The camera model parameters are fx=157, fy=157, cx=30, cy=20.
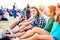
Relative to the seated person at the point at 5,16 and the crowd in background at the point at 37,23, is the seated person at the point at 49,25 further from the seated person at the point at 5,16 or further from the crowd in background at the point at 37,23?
the seated person at the point at 5,16

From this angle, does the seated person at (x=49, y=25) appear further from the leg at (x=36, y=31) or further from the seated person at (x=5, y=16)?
the seated person at (x=5, y=16)

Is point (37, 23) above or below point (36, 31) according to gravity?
above

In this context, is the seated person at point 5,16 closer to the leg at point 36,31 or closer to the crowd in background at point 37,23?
the crowd in background at point 37,23

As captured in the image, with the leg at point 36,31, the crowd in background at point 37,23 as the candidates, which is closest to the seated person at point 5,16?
the crowd in background at point 37,23

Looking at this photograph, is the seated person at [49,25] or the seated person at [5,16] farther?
the seated person at [5,16]

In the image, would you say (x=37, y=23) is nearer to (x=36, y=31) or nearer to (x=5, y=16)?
(x=36, y=31)

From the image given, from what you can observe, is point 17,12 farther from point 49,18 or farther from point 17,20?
point 49,18

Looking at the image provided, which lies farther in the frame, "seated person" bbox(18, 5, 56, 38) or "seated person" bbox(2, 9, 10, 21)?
"seated person" bbox(2, 9, 10, 21)

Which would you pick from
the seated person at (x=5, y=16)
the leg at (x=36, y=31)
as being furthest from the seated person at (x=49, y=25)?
the seated person at (x=5, y=16)

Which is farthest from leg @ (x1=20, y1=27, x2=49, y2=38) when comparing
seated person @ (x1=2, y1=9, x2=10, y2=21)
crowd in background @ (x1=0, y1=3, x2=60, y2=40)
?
seated person @ (x1=2, y1=9, x2=10, y2=21)

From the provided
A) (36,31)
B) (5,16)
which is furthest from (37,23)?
(5,16)

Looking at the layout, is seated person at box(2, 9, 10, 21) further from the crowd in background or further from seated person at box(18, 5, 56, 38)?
seated person at box(18, 5, 56, 38)

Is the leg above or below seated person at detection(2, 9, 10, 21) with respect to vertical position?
below

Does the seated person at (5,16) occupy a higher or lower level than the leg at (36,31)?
higher
